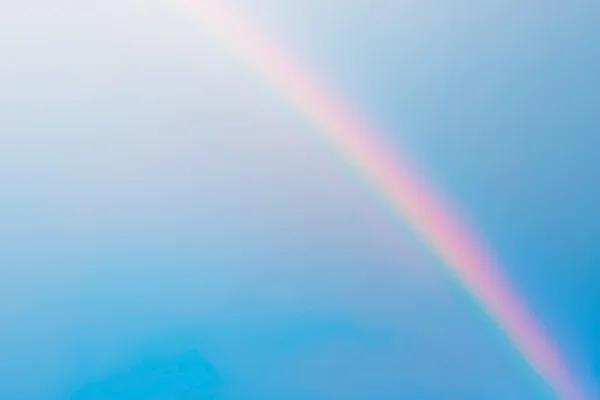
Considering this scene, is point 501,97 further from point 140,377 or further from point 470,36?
point 140,377

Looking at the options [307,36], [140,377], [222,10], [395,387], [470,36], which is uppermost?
[222,10]

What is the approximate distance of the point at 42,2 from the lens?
1687 millimetres

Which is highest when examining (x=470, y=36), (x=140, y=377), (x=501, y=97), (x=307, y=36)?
(x=307, y=36)

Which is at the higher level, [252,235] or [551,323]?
[252,235]

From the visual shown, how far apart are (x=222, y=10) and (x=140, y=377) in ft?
3.62

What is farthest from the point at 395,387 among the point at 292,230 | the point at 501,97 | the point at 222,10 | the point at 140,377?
the point at 222,10

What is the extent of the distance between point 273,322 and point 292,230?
0.90 feet

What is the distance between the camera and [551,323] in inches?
70.1

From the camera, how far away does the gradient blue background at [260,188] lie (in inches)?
66.8

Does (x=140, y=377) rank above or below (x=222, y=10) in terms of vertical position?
below

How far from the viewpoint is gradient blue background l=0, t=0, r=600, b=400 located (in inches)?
66.8

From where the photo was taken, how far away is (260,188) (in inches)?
68.9

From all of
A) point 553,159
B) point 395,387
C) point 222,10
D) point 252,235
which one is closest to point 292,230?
point 252,235

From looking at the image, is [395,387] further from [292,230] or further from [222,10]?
[222,10]
